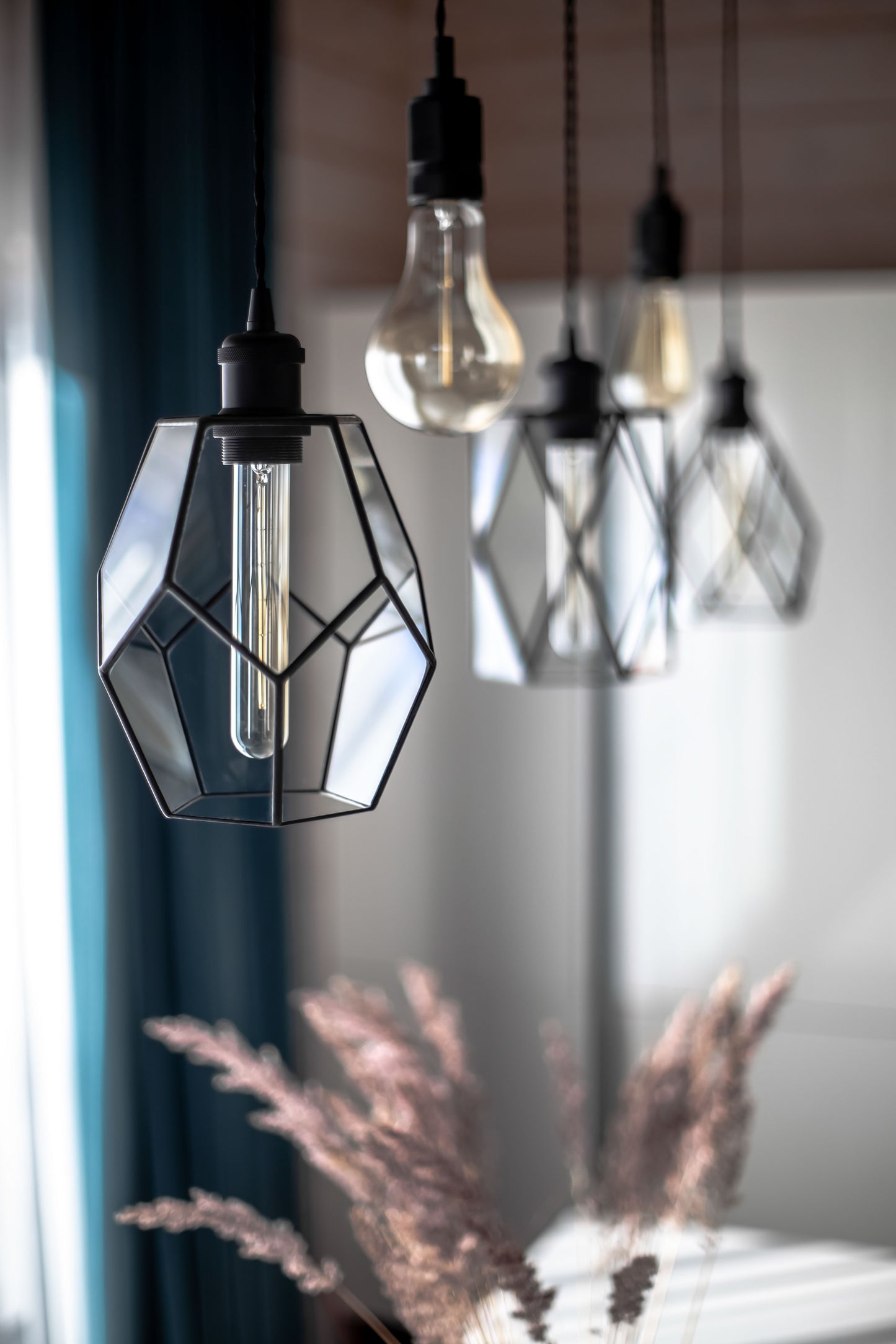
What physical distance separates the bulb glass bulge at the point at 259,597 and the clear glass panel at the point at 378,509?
28 mm

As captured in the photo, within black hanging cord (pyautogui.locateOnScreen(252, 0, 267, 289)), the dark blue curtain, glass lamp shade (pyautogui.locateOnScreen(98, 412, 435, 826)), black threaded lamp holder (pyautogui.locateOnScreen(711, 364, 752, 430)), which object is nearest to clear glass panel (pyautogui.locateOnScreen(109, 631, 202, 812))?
glass lamp shade (pyautogui.locateOnScreen(98, 412, 435, 826))

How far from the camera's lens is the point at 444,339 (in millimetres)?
610

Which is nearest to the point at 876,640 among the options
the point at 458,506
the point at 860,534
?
the point at 860,534

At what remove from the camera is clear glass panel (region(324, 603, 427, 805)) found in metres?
0.48

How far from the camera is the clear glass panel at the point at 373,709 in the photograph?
478 millimetres

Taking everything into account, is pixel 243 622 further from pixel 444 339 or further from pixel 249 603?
pixel 444 339

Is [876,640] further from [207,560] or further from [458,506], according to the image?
[207,560]

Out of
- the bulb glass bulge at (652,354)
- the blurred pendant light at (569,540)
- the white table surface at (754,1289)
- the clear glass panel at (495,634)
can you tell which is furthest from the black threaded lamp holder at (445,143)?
the white table surface at (754,1289)

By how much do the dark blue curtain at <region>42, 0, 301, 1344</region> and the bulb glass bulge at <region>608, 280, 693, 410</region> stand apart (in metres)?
0.79

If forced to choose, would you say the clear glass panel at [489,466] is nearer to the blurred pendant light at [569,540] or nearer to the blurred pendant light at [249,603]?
the blurred pendant light at [569,540]

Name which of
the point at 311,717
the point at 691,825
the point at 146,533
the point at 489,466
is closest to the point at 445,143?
the point at 489,466

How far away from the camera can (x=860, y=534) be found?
2.07m

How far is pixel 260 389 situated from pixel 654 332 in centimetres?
56

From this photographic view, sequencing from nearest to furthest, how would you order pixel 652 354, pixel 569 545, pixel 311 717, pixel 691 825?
pixel 569 545 → pixel 652 354 → pixel 311 717 → pixel 691 825
